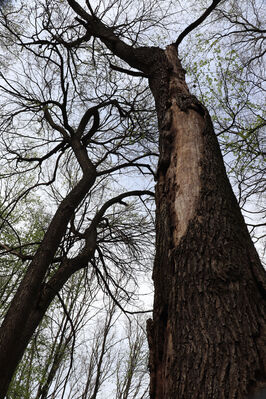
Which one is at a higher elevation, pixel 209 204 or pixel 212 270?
pixel 209 204

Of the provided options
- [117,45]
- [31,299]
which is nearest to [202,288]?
[31,299]

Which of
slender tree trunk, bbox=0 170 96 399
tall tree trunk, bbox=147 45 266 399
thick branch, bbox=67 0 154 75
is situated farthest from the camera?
thick branch, bbox=67 0 154 75

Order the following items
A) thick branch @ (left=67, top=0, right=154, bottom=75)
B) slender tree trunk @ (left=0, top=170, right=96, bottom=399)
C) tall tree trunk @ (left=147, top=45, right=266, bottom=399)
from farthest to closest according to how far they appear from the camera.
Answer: thick branch @ (left=67, top=0, right=154, bottom=75)
slender tree trunk @ (left=0, top=170, right=96, bottom=399)
tall tree trunk @ (left=147, top=45, right=266, bottom=399)

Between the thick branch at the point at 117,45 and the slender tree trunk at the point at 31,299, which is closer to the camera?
the slender tree trunk at the point at 31,299

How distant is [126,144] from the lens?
16.4 ft

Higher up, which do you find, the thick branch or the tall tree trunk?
the thick branch

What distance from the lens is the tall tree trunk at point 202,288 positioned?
874 millimetres

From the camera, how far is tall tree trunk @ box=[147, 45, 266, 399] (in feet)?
2.87

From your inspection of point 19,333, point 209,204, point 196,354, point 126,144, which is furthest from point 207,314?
point 126,144

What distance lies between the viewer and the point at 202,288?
3.61ft

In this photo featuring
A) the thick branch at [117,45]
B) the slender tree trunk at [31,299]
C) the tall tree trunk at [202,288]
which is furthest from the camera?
the thick branch at [117,45]

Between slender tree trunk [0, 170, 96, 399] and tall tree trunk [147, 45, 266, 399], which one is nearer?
tall tree trunk [147, 45, 266, 399]

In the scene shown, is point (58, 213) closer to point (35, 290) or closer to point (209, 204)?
point (35, 290)

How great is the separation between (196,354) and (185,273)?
1.08 feet
